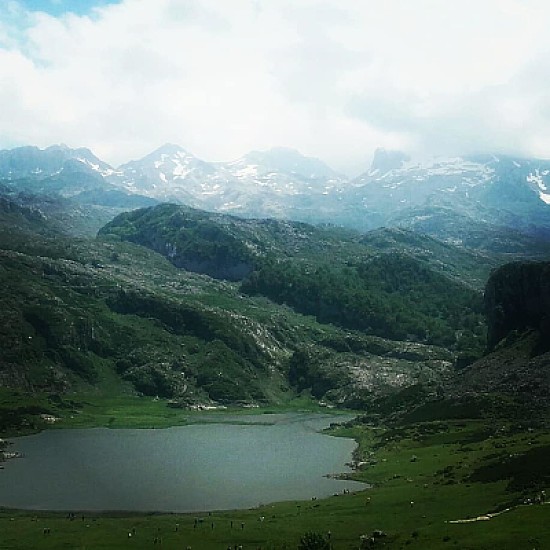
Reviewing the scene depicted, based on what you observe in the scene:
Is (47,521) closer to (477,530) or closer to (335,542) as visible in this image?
A: (335,542)

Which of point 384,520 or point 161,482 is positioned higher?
point 384,520

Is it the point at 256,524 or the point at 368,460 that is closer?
the point at 256,524

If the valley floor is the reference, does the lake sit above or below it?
below

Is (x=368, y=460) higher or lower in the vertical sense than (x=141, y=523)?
lower

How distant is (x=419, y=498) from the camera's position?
126875mm

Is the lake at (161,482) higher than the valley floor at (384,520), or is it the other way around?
the valley floor at (384,520)

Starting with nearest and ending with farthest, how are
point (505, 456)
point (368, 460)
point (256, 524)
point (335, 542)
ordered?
point (335, 542), point (256, 524), point (505, 456), point (368, 460)

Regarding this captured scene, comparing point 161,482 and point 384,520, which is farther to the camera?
point 161,482

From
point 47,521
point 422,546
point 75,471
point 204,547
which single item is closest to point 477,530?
point 422,546

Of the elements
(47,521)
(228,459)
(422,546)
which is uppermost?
(422,546)

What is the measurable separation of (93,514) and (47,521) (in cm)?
1218

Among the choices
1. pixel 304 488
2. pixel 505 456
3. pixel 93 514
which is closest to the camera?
pixel 93 514

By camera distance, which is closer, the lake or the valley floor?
the valley floor

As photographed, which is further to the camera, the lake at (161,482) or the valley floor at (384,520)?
the lake at (161,482)
